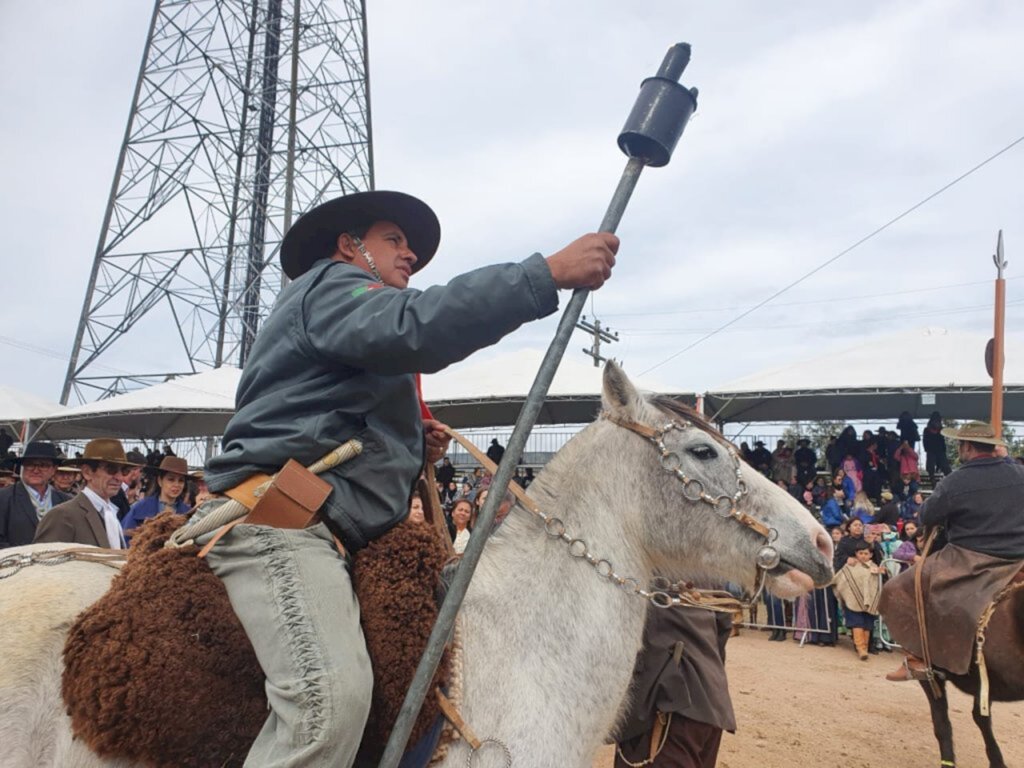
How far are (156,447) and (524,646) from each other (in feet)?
66.8

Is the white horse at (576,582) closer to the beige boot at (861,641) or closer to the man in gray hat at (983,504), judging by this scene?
the man in gray hat at (983,504)

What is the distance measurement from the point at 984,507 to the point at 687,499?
5011 mm

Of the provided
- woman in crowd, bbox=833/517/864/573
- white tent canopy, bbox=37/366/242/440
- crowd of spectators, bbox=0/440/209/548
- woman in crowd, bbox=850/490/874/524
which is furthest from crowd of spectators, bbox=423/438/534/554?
woman in crowd, bbox=850/490/874/524

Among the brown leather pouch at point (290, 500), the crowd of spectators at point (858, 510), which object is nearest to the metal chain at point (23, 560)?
the brown leather pouch at point (290, 500)

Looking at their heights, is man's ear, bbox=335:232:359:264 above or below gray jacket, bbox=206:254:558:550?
above

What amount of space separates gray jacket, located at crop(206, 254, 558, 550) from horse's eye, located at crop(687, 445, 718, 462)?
0.97 metres

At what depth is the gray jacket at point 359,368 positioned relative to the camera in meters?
1.96

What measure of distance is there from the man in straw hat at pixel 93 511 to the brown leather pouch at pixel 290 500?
13.0 feet

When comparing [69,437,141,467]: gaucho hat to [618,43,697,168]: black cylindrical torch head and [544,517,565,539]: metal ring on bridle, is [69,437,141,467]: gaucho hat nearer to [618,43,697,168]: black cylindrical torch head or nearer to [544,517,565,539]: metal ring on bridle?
[544,517,565,539]: metal ring on bridle

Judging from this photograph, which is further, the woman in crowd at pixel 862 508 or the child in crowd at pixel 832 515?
the woman in crowd at pixel 862 508

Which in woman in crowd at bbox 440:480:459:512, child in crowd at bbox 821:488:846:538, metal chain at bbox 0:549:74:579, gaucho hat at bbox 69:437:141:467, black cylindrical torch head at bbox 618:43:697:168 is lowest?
woman in crowd at bbox 440:480:459:512

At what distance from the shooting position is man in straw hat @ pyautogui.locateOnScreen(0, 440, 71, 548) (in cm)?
670

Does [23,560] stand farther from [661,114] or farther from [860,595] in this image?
[860,595]

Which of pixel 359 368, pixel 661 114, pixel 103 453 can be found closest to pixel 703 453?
pixel 661 114
